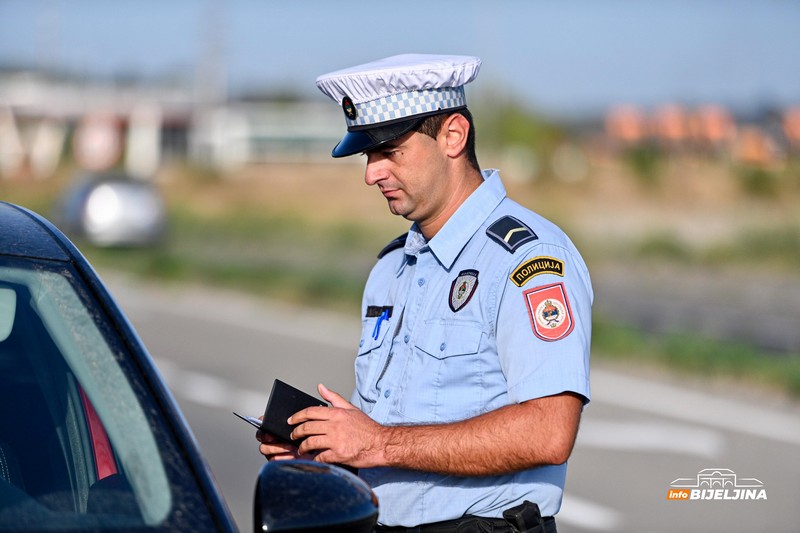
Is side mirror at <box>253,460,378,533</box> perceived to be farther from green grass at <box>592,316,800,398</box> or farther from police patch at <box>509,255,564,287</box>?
green grass at <box>592,316,800,398</box>

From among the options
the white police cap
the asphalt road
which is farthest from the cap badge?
the asphalt road

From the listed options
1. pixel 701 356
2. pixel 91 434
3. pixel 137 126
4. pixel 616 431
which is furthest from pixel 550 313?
pixel 137 126

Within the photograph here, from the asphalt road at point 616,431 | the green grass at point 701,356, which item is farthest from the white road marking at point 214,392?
the green grass at point 701,356

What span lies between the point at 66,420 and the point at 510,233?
1.05m

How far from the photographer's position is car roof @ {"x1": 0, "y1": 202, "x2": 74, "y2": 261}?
2352 millimetres

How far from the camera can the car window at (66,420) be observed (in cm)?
209

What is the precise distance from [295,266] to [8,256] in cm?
2097

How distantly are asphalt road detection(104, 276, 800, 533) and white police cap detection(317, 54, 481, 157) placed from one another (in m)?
4.01

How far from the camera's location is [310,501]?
6.46ft

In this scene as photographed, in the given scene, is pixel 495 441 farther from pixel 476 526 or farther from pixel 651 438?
pixel 651 438

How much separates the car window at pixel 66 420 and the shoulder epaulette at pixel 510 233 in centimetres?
88

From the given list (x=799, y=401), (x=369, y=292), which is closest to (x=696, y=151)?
(x=799, y=401)

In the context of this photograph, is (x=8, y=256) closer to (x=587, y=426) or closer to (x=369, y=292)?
(x=369, y=292)

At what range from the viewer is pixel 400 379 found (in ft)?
8.70
